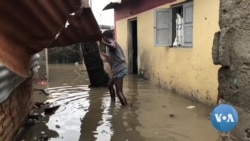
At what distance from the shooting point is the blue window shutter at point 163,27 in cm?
951

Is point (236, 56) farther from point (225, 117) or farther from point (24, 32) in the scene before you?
point (24, 32)

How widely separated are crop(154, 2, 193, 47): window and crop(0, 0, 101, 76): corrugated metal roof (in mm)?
4506

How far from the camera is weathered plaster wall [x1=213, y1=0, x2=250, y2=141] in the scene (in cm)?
259

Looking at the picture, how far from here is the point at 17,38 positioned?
3260 mm

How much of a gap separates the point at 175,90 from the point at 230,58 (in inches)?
257

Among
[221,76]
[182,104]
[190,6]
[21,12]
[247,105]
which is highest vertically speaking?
[190,6]

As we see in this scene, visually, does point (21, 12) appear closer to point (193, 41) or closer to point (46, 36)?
point (46, 36)

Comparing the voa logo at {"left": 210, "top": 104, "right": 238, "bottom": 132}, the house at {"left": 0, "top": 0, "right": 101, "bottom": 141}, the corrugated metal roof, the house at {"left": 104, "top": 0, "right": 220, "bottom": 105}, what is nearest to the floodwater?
the house at {"left": 104, "top": 0, "right": 220, "bottom": 105}

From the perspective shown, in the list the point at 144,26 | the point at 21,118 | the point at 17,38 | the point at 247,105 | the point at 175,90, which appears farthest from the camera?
the point at 144,26

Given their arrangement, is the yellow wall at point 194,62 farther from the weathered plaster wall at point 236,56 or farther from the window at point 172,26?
the weathered plaster wall at point 236,56

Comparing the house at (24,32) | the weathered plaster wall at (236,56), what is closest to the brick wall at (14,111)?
the house at (24,32)

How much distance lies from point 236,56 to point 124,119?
393 cm

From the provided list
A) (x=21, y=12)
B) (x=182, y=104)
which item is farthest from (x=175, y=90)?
(x=21, y=12)

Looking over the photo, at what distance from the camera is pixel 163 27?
9.62 metres
